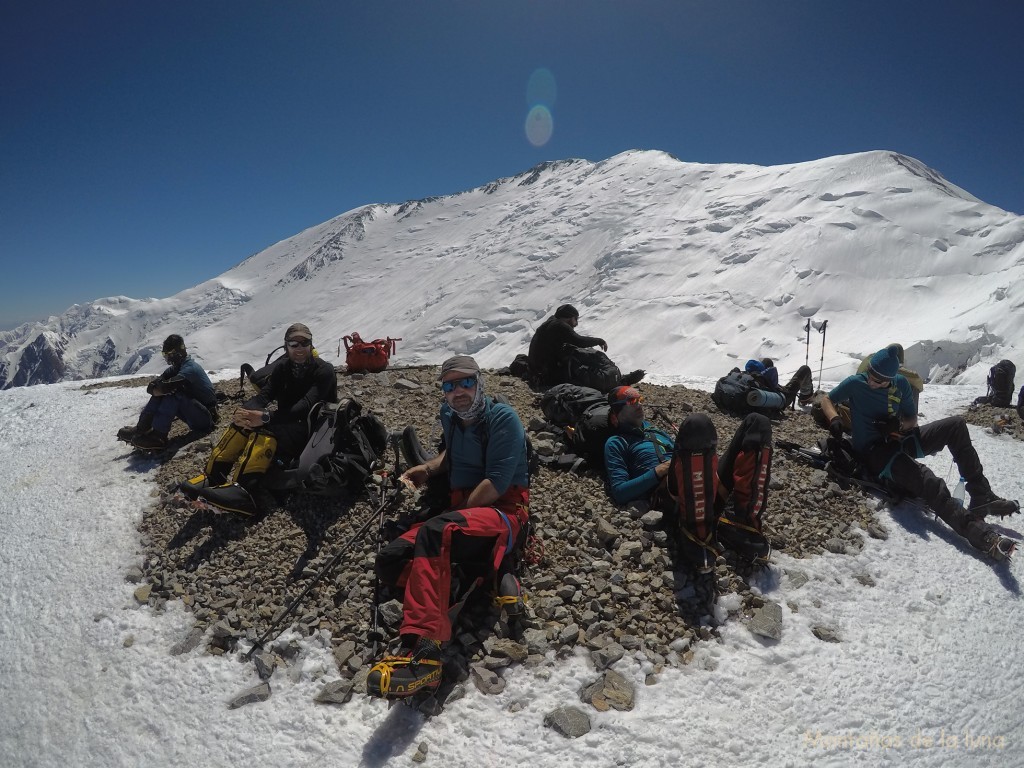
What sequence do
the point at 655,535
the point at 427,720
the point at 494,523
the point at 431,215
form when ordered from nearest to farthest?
1. the point at 427,720
2. the point at 494,523
3. the point at 655,535
4. the point at 431,215

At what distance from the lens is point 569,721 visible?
3.30 m

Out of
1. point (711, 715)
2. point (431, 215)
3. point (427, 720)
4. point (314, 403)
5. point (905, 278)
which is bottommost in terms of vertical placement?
point (905, 278)

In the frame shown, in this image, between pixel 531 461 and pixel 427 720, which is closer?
pixel 427 720

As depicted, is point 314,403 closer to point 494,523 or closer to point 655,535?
point 494,523

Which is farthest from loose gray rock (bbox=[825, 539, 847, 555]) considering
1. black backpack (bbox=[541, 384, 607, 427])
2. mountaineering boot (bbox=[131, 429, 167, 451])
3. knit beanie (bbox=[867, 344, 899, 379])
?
mountaineering boot (bbox=[131, 429, 167, 451])

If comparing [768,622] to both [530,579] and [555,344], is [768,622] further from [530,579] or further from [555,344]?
[555,344]

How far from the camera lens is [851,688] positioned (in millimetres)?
3564

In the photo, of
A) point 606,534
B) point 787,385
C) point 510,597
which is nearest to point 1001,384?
point 787,385

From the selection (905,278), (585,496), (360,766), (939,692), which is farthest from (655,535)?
(905,278)

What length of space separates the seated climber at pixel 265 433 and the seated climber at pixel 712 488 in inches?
150

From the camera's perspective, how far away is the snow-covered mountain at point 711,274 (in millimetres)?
29328

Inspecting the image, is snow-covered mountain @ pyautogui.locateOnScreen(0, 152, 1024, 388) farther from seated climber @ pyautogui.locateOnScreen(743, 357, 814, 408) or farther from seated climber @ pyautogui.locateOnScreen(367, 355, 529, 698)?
seated climber @ pyautogui.locateOnScreen(367, 355, 529, 698)

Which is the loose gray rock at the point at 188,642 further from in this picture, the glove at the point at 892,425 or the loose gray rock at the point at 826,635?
the glove at the point at 892,425

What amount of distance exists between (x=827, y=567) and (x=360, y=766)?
4388mm
